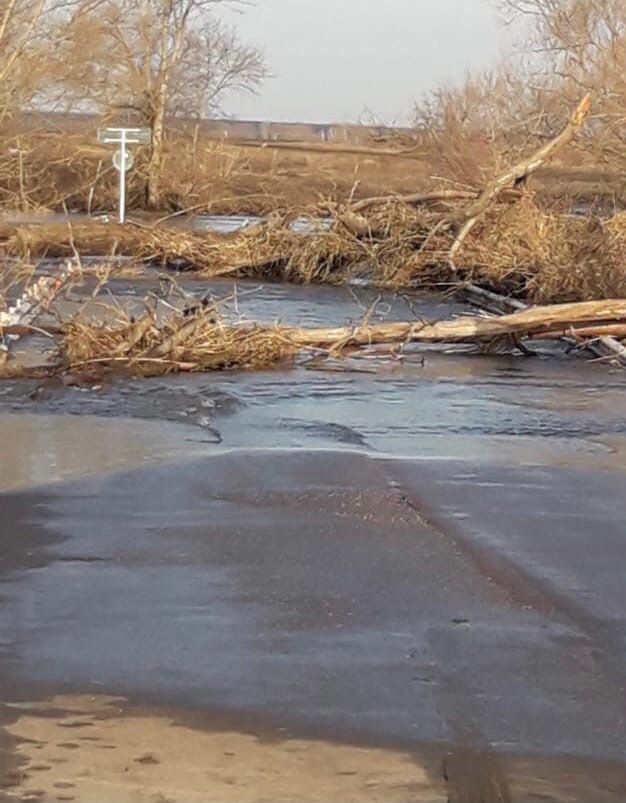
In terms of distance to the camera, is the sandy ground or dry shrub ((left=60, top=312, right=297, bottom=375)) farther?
dry shrub ((left=60, top=312, right=297, bottom=375))

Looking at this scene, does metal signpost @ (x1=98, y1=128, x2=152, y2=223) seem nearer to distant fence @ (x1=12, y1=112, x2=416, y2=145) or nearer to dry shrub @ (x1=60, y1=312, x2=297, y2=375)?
distant fence @ (x1=12, y1=112, x2=416, y2=145)

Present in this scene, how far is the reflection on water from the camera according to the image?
8805 millimetres

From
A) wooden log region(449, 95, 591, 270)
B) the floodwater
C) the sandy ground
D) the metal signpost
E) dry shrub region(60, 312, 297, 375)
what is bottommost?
the sandy ground

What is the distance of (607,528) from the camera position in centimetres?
777

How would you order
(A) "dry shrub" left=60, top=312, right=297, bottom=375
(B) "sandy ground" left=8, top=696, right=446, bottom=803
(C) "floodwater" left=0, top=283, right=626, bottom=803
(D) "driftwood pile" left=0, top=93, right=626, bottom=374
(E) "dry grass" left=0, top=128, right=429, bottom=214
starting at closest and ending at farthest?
1. (B) "sandy ground" left=8, top=696, right=446, bottom=803
2. (C) "floodwater" left=0, top=283, right=626, bottom=803
3. (A) "dry shrub" left=60, top=312, right=297, bottom=375
4. (D) "driftwood pile" left=0, top=93, right=626, bottom=374
5. (E) "dry grass" left=0, top=128, right=429, bottom=214

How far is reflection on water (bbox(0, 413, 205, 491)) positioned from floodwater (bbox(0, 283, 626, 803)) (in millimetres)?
33

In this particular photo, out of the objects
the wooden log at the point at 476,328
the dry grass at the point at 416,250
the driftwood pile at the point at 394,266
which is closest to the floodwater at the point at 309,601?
the driftwood pile at the point at 394,266

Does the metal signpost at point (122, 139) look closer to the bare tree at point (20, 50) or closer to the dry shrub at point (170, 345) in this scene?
the bare tree at point (20, 50)

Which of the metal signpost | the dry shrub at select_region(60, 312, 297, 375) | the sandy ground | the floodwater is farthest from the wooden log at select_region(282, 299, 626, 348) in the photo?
the metal signpost

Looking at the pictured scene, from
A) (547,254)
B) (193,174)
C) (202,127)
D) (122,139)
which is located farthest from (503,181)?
(202,127)

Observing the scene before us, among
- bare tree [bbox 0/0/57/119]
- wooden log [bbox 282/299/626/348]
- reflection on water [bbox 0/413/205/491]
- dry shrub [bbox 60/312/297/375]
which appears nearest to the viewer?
reflection on water [bbox 0/413/205/491]

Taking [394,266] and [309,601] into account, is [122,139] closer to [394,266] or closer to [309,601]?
[394,266]

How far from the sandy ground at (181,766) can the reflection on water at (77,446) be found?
3.68 meters

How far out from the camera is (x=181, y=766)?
15.0 ft
